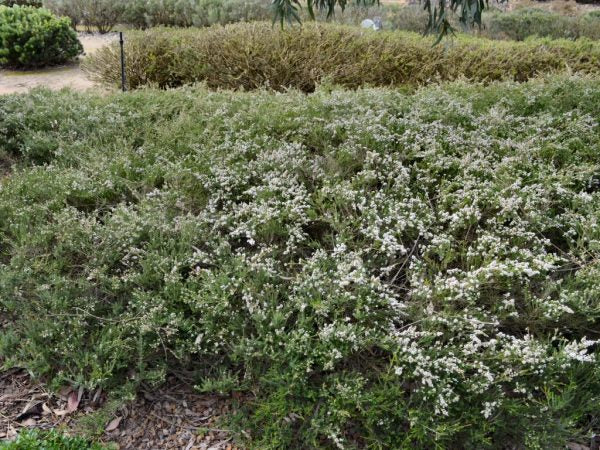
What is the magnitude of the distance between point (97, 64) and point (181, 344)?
5.90 metres

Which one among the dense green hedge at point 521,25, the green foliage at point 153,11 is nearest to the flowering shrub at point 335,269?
the green foliage at point 153,11

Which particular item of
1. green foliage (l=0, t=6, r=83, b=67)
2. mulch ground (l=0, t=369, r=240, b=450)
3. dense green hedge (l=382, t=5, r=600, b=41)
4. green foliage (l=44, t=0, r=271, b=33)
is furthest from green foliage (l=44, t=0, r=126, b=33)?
mulch ground (l=0, t=369, r=240, b=450)

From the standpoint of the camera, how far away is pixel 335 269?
2863 millimetres

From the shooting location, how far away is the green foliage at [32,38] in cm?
914

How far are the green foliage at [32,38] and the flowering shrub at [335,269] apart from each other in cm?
594

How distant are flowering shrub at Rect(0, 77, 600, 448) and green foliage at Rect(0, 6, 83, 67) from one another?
19.5 ft

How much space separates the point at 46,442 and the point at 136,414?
453 millimetres

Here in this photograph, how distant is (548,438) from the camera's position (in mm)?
2326

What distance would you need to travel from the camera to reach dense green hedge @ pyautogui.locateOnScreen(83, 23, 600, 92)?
268 inches

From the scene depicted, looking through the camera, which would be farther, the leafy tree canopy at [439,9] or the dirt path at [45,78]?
the dirt path at [45,78]

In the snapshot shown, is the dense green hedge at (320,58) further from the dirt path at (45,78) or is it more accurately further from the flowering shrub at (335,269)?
the flowering shrub at (335,269)

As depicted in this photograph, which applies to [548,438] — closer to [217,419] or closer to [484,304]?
[484,304]

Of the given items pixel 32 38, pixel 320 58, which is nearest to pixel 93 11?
pixel 32 38

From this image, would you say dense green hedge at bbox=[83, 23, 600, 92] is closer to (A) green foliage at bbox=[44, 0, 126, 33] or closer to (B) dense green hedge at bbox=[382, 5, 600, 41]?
(B) dense green hedge at bbox=[382, 5, 600, 41]
